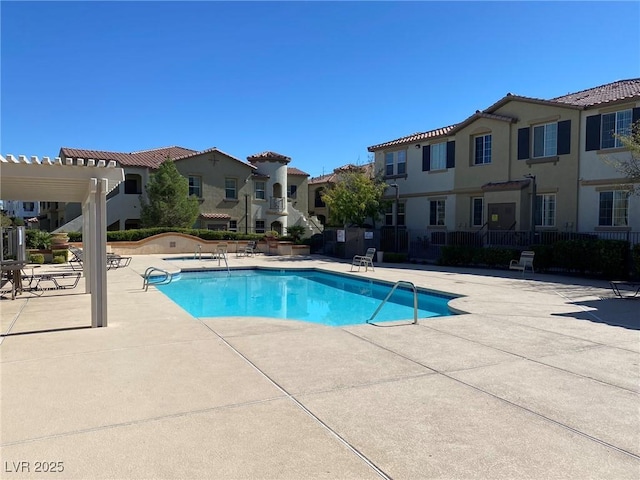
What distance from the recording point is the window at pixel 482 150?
82.2 ft

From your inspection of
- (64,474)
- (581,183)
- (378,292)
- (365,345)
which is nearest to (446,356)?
(365,345)

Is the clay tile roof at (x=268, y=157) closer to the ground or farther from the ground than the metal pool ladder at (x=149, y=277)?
farther from the ground

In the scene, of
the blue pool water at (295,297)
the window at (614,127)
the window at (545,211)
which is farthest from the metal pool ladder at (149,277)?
the window at (614,127)

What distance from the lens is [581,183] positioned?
20.8 meters

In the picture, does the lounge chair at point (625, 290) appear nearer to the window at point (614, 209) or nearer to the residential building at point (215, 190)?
the window at point (614, 209)

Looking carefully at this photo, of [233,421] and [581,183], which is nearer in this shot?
[233,421]

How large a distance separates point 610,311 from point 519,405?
23.1 feet

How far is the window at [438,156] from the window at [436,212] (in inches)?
81.1

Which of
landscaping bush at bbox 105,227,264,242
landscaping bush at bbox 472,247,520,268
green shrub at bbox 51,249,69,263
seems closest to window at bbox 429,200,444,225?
landscaping bush at bbox 472,247,520,268

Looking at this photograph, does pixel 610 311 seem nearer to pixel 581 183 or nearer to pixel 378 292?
pixel 378 292

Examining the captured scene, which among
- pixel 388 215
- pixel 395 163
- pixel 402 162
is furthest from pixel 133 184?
pixel 402 162

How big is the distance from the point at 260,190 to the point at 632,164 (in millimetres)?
28200

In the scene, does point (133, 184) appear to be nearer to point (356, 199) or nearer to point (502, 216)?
point (356, 199)

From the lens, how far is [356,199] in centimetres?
2709
